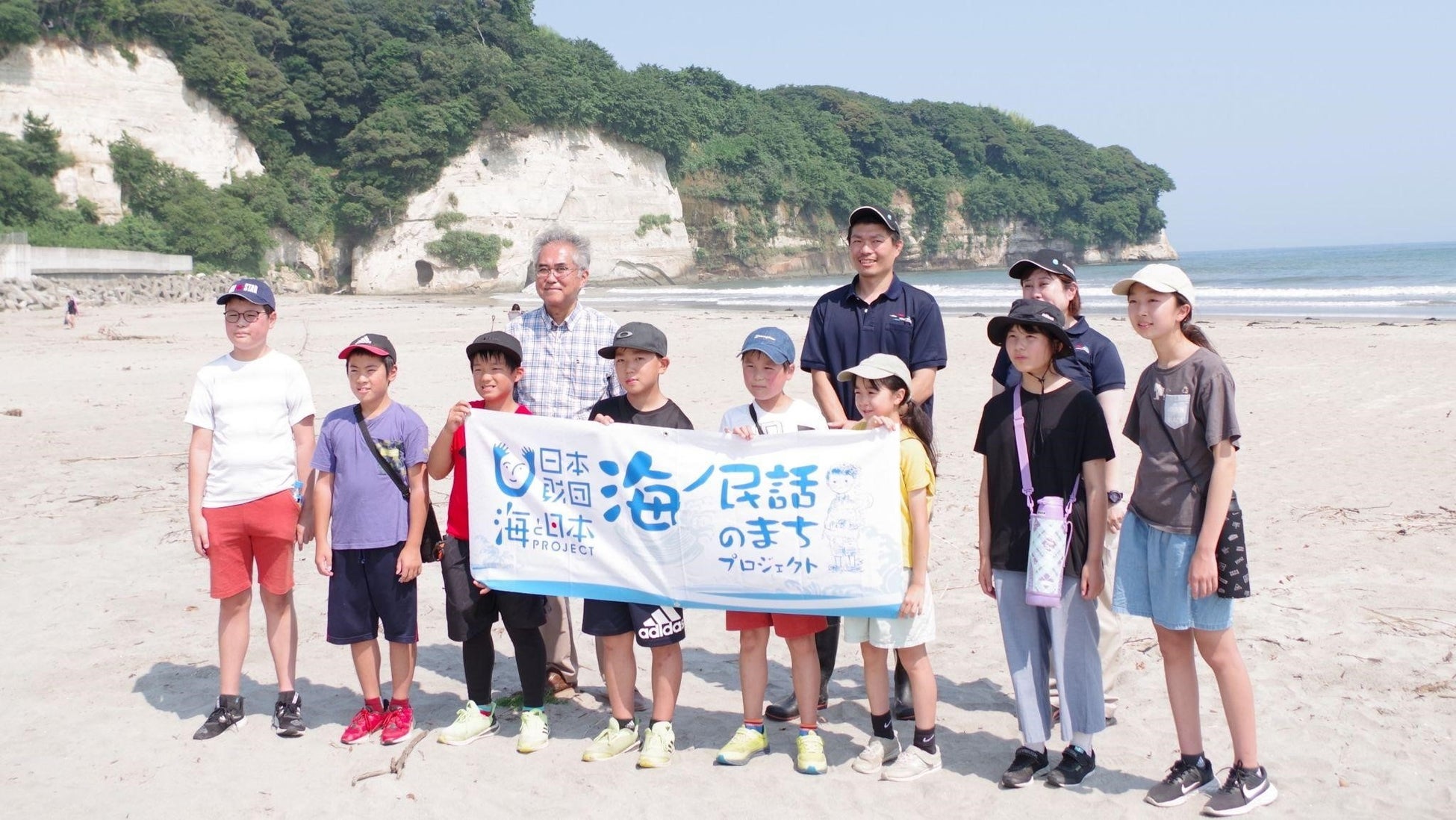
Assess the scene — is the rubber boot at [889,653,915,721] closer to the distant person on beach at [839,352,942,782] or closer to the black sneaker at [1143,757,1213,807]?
the distant person on beach at [839,352,942,782]

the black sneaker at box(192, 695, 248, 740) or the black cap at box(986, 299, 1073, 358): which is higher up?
the black cap at box(986, 299, 1073, 358)

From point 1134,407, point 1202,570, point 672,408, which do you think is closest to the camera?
point 1202,570

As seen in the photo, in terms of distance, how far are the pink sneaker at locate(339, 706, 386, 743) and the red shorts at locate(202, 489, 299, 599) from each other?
0.62 metres

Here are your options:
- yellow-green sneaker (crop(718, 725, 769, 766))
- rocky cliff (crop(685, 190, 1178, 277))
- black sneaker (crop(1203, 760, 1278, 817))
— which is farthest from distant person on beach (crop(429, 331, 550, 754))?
rocky cliff (crop(685, 190, 1178, 277))

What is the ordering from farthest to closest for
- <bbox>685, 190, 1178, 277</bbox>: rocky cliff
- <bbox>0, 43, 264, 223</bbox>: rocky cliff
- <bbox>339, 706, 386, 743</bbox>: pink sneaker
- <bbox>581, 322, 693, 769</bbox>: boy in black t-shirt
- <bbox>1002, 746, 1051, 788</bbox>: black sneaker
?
<bbox>685, 190, 1178, 277</bbox>: rocky cliff → <bbox>0, 43, 264, 223</bbox>: rocky cliff → <bbox>339, 706, 386, 743</bbox>: pink sneaker → <bbox>581, 322, 693, 769</bbox>: boy in black t-shirt → <bbox>1002, 746, 1051, 788</bbox>: black sneaker

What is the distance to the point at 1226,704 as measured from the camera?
11.3ft

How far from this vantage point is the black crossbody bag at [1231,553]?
332 cm

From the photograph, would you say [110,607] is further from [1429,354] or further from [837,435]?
[1429,354]

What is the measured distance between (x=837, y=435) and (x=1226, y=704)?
5.21 ft

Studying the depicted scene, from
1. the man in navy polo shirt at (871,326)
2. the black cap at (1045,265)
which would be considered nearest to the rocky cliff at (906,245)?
the black cap at (1045,265)

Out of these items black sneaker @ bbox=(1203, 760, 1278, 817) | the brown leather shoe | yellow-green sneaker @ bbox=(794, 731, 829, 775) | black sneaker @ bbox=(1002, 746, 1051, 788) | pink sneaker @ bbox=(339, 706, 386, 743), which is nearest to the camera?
black sneaker @ bbox=(1203, 760, 1278, 817)

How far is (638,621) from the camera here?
400cm

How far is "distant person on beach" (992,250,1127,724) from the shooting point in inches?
162

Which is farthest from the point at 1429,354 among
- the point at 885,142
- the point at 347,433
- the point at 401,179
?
the point at 885,142
